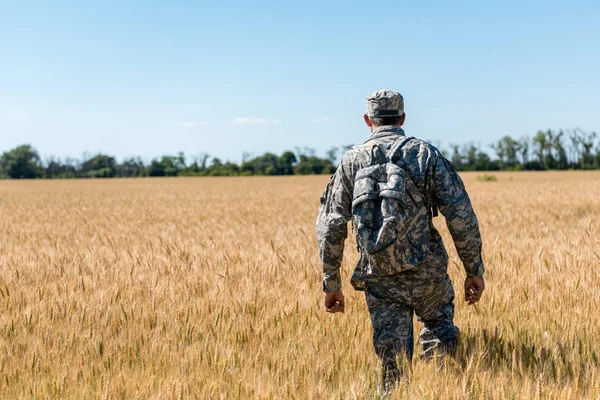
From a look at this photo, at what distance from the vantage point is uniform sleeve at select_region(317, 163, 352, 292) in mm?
3203

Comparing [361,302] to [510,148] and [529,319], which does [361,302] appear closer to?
[529,319]

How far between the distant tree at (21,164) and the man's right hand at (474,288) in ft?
324

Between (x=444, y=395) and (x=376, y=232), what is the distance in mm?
879

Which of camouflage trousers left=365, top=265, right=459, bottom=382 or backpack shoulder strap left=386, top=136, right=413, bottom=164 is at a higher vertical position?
backpack shoulder strap left=386, top=136, right=413, bottom=164

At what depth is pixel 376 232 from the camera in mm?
2998

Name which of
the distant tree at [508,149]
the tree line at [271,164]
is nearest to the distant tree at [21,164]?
the tree line at [271,164]

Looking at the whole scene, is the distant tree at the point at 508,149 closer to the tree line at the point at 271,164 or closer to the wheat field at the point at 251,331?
the tree line at the point at 271,164

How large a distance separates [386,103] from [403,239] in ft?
2.48

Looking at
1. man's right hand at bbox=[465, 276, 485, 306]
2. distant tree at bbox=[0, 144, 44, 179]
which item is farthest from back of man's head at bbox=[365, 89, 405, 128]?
distant tree at bbox=[0, 144, 44, 179]

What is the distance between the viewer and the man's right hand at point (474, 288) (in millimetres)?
3246

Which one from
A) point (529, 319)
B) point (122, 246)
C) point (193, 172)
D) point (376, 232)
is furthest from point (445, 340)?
point (193, 172)

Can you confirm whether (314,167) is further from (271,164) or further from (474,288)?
(474,288)

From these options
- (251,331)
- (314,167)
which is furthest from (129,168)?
(251,331)

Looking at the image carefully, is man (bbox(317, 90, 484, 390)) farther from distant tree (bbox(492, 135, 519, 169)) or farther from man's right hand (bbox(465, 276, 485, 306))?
distant tree (bbox(492, 135, 519, 169))
